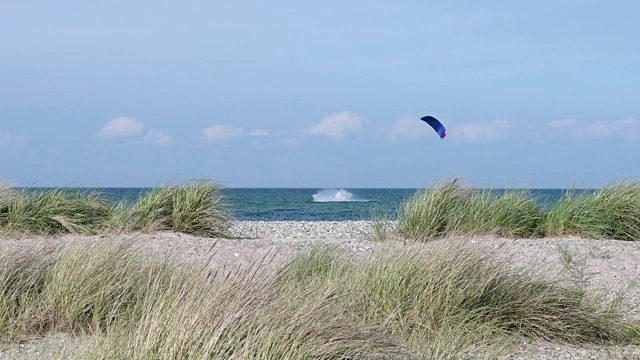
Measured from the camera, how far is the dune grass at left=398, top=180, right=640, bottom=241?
1206 cm

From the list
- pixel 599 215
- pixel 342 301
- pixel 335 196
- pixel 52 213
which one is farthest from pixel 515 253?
pixel 335 196

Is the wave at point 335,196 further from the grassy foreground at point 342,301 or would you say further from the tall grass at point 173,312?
the tall grass at point 173,312

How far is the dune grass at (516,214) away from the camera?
1206 cm

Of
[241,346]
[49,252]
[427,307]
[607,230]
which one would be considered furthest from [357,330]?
[607,230]

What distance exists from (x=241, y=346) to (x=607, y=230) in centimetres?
931

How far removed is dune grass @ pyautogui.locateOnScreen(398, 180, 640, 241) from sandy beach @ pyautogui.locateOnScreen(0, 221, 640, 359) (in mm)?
435

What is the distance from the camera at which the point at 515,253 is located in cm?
941

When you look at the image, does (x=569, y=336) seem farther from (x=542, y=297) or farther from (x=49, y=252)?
(x=49, y=252)

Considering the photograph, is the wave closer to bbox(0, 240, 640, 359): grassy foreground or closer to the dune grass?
the dune grass

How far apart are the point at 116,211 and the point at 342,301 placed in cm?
674

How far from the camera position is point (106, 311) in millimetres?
6516

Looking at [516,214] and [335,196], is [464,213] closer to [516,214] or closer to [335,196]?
[516,214]

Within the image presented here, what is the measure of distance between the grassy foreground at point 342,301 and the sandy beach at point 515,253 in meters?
0.22

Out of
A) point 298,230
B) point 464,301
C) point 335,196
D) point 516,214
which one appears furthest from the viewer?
point 335,196
